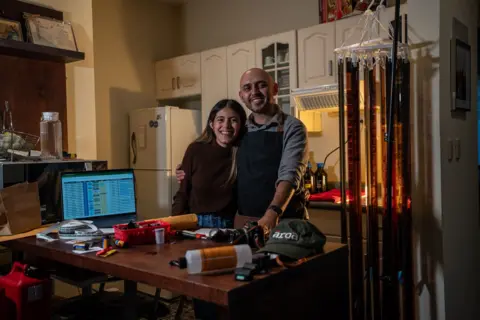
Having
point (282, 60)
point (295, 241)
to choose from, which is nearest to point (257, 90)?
point (295, 241)

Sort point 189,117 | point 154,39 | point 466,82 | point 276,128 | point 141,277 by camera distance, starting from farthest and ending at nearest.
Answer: point 154,39
point 189,117
point 466,82
point 276,128
point 141,277

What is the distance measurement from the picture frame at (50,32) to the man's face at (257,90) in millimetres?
1249

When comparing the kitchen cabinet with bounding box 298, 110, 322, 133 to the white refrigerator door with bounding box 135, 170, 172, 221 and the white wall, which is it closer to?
the white wall

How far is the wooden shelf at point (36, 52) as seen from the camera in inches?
91.5

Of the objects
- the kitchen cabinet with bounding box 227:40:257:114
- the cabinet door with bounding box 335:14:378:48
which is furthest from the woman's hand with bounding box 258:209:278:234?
the kitchen cabinet with bounding box 227:40:257:114

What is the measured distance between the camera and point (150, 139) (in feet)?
13.0

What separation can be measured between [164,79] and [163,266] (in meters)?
3.35

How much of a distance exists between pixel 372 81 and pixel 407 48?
206 mm

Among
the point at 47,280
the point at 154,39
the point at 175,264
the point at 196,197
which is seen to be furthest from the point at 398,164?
the point at 154,39

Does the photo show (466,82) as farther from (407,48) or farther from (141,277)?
(141,277)

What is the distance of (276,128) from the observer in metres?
1.94

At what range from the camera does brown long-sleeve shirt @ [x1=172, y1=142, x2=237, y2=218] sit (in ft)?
6.80

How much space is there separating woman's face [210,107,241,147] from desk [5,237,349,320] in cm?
65

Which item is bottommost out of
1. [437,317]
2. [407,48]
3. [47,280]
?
[437,317]
